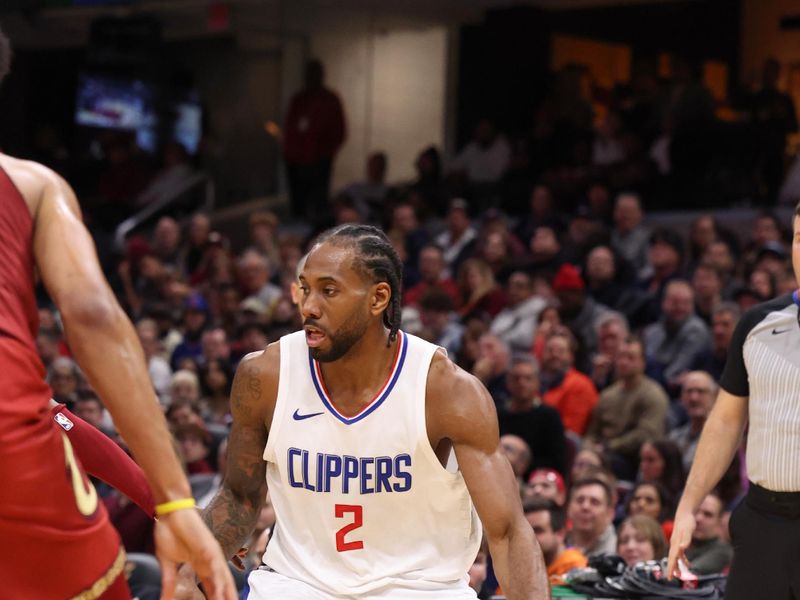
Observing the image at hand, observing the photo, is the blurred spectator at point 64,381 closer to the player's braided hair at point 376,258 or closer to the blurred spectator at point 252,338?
the blurred spectator at point 252,338

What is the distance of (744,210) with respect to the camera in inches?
471

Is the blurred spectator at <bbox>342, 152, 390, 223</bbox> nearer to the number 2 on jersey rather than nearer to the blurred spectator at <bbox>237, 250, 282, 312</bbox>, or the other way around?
the blurred spectator at <bbox>237, 250, 282, 312</bbox>

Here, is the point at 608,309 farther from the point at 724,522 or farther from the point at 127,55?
the point at 127,55

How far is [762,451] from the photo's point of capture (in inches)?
161

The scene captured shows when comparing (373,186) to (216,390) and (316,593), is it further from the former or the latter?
(316,593)

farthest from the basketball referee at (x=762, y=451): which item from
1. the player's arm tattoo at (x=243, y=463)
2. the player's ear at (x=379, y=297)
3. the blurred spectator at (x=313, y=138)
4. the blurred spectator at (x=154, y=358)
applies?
the blurred spectator at (x=313, y=138)

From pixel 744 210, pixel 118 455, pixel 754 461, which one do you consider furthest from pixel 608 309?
pixel 118 455

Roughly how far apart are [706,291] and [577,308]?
953mm

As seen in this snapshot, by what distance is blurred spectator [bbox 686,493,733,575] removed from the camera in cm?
637

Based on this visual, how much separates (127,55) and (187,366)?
6.50m

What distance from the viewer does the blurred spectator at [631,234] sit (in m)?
11.0

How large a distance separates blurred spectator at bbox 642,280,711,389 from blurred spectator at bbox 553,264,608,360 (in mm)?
577

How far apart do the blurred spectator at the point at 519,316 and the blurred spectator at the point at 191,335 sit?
2.46 metres

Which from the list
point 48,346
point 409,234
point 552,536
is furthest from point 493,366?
point 48,346
